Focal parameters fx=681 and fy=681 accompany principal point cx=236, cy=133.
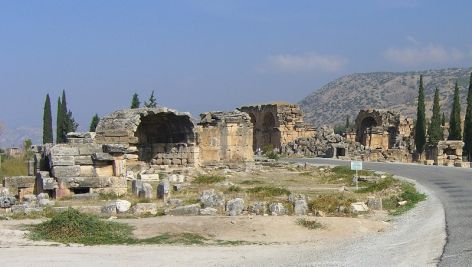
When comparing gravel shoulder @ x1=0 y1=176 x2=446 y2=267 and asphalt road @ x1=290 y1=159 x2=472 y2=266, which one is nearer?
asphalt road @ x1=290 y1=159 x2=472 y2=266

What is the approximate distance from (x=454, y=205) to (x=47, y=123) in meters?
48.6

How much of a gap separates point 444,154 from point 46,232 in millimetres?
29866

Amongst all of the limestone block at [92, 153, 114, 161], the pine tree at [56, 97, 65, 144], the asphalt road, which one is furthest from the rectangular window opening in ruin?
the pine tree at [56, 97, 65, 144]

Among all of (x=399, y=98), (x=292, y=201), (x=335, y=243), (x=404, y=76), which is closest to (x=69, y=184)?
(x=292, y=201)

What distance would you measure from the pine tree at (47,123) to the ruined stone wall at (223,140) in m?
30.1

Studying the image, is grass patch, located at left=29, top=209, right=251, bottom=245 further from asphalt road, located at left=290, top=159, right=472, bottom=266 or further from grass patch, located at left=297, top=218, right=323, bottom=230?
asphalt road, located at left=290, top=159, right=472, bottom=266

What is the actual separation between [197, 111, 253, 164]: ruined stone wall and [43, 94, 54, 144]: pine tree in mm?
30093

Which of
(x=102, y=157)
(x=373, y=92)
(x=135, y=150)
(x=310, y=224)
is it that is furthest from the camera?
(x=373, y=92)

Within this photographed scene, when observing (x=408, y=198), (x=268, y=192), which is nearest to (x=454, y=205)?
(x=408, y=198)

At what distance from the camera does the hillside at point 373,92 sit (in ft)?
499

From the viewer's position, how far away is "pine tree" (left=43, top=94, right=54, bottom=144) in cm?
5884

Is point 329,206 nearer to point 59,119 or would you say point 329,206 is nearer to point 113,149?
point 113,149

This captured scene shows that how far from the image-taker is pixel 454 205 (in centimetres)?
1623

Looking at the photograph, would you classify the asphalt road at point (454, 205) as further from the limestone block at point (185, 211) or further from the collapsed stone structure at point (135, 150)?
the collapsed stone structure at point (135, 150)
